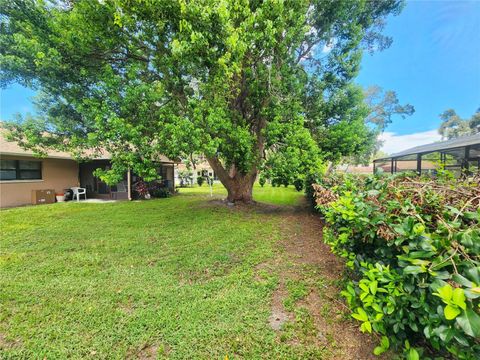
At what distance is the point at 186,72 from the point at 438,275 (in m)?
6.78

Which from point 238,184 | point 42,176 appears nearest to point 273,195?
point 238,184

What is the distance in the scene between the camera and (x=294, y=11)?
20.6ft

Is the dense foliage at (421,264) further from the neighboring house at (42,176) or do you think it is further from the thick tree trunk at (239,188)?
the neighboring house at (42,176)

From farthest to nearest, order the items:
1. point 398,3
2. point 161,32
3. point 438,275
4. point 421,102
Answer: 1. point 421,102
2. point 398,3
3. point 161,32
4. point 438,275

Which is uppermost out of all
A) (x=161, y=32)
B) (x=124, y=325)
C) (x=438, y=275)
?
(x=161, y=32)

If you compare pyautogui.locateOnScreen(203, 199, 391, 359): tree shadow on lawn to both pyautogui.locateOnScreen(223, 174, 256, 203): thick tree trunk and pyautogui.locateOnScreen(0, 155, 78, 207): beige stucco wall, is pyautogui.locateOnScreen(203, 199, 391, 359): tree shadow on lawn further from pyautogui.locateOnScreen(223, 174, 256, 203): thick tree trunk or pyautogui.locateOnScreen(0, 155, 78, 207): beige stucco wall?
pyautogui.locateOnScreen(0, 155, 78, 207): beige stucco wall

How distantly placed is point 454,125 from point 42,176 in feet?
206

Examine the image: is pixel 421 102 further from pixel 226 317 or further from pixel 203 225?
pixel 226 317

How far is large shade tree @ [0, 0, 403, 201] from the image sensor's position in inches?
215

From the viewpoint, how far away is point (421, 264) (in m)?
1.32

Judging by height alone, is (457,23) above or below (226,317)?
above

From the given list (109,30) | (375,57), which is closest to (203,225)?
(109,30)

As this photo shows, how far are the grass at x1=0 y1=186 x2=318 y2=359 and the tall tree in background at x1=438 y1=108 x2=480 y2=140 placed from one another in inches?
2071

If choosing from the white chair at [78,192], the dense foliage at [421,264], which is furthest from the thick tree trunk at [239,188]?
the white chair at [78,192]
